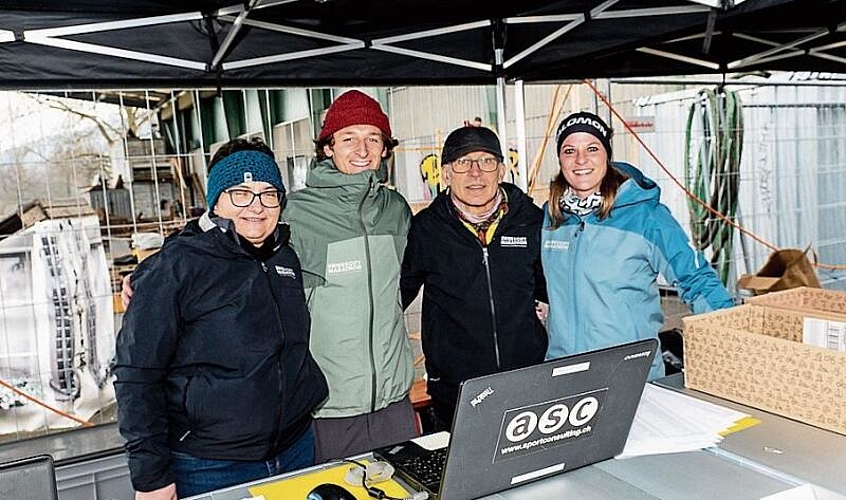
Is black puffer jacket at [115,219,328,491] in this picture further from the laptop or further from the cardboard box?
the cardboard box

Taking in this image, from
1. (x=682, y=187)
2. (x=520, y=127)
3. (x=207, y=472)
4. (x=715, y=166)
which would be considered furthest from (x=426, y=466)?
(x=715, y=166)

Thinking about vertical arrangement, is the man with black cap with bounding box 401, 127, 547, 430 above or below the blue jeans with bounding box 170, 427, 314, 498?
above

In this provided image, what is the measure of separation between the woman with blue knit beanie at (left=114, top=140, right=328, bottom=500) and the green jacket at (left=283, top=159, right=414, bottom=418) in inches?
9.2

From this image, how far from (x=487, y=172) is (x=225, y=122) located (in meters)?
1.56

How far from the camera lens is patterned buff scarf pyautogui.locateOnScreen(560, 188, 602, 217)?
1.92 meters

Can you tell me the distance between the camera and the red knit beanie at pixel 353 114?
1.94 metres

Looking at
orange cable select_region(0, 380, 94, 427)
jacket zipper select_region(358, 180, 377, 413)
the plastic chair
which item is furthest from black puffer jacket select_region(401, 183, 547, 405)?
orange cable select_region(0, 380, 94, 427)

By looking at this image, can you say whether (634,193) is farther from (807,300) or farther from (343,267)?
(343,267)

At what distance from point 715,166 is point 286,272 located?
12.5ft

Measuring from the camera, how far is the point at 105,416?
118 inches

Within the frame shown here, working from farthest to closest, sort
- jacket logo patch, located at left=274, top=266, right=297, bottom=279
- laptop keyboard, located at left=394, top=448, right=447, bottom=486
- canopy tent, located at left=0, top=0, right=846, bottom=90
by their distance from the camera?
canopy tent, located at left=0, top=0, right=846, bottom=90, jacket logo patch, located at left=274, top=266, right=297, bottom=279, laptop keyboard, located at left=394, top=448, right=447, bottom=486

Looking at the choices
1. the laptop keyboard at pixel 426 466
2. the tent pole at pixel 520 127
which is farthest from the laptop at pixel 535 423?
the tent pole at pixel 520 127

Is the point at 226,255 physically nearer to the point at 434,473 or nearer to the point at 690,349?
the point at 434,473

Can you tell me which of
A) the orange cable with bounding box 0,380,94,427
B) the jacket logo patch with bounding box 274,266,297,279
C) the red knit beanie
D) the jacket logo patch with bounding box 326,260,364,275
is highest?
the red knit beanie
